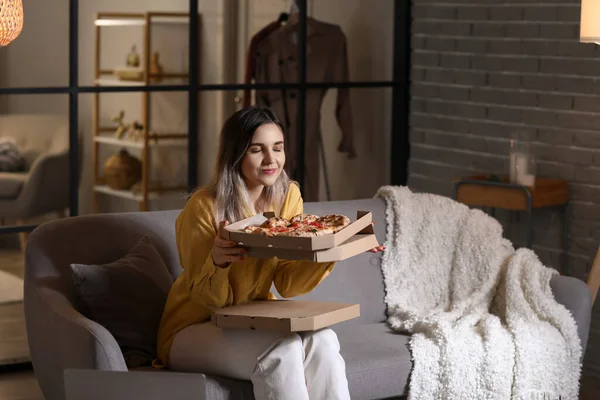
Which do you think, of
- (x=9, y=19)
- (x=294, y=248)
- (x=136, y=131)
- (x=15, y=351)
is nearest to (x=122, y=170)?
(x=136, y=131)

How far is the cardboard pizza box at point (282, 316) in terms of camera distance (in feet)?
8.27

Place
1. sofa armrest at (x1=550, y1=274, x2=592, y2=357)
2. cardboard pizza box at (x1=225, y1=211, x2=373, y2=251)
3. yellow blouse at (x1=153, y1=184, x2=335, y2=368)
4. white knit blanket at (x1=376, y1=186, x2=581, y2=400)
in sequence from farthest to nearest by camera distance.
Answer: sofa armrest at (x1=550, y1=274, x2=592, y2=357), white knit blanket at (x1=376, y1=186, x2=581, y2=400), yellow blouse at (x1=153, y1=184, x2=335, y2=368), cardboard pizza box at (x1=225, y1=211, x2=373, y2=251)

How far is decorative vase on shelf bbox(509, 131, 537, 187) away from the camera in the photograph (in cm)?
398

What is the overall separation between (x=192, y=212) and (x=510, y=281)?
114 cm

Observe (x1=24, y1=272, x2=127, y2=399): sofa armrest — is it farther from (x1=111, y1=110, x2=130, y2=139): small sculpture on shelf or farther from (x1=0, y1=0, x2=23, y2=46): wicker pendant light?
(x1=111, y1=110, x2=130, y2=139): small sculpture on shelf

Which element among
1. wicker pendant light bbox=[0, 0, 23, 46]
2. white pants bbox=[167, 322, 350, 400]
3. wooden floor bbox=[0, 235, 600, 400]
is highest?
wicker pendant light bbox=[0, 0, 23, 46]

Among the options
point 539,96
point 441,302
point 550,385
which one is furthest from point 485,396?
point 539,96

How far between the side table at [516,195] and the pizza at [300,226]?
148 centimetres

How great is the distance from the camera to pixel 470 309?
3264 mm

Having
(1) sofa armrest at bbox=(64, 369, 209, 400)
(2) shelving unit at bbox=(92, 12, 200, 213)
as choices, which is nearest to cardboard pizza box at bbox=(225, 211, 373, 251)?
(1) sofa armrest at bbox=(64, 369, 209, 400)

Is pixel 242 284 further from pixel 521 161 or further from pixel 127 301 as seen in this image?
pixel 521 161

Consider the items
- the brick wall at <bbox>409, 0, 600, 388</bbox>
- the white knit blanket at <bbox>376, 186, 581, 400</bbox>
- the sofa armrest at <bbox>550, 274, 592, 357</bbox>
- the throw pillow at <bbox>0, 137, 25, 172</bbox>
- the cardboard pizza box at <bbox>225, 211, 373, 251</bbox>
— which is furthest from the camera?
the brick wall at <bbox>409, 0, 600, 388</bbox>

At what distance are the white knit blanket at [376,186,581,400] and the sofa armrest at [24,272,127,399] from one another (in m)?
0.93

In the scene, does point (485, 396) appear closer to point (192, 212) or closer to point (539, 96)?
point (192, 212)
